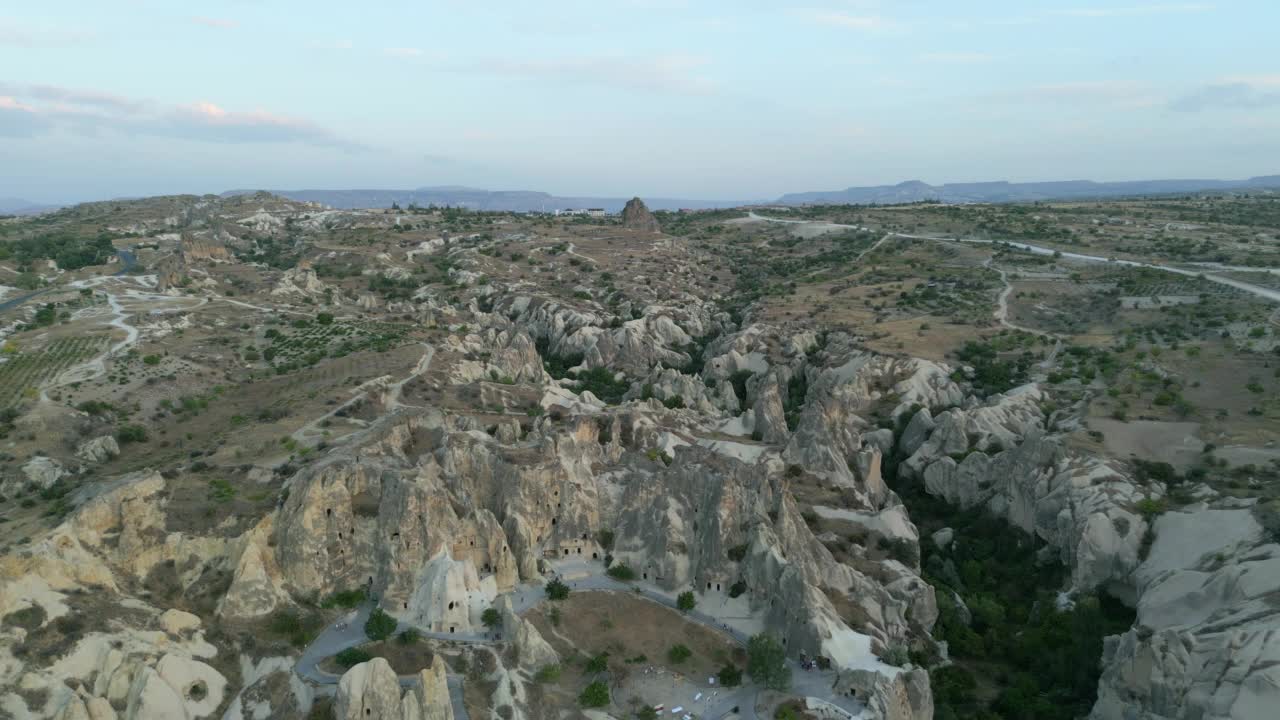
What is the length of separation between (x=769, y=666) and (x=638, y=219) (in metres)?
141

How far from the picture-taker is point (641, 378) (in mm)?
80938

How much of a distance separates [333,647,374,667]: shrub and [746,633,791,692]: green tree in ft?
54.2

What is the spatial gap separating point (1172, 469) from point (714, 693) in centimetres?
3569

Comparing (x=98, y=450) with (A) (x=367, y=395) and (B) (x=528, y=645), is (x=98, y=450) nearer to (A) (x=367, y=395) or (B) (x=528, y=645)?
(A) (x=367, y=395)

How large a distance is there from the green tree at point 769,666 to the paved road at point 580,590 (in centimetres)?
62

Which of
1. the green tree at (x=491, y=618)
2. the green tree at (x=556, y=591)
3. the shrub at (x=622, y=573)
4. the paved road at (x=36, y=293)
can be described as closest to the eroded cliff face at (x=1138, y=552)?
the shrub at (x=622, y=573)

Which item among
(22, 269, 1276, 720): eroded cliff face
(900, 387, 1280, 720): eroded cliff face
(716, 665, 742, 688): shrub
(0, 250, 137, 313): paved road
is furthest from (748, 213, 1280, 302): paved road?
(0, 250, 137, 313): paved road

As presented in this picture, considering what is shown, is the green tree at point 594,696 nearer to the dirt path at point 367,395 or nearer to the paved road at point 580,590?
the paved road at point 580,590

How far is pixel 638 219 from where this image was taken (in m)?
165

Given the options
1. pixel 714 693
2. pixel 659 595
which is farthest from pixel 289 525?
pixel 714 693

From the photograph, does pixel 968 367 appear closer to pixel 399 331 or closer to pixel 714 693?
pixel 714 693

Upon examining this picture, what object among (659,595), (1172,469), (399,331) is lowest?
(659,595)

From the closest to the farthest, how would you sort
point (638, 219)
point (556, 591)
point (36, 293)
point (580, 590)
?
1. point (556, 591)
2. point (580, 590)
3. point (36, 293)
4. point (638, 219)

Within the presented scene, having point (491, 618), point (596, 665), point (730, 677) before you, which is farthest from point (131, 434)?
point (730, 677)
